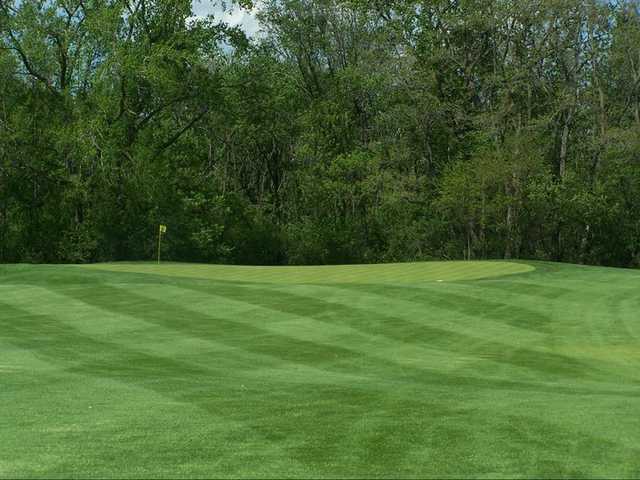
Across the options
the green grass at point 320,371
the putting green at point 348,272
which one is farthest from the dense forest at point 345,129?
the green grass at point 320,371

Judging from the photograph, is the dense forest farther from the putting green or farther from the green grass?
the green grass

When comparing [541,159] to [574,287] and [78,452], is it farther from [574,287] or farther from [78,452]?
[78,452]

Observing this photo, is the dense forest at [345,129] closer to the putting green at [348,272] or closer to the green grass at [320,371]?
the putting green at [348,272]

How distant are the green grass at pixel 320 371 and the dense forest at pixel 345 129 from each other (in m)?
16.4

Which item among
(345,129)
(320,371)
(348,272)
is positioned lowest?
(320,371)

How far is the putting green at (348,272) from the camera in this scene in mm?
24469

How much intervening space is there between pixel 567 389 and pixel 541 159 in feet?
112

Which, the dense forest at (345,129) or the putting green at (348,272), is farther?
the dense forest at (345,129)

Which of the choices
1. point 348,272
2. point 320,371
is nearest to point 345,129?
point 348,272

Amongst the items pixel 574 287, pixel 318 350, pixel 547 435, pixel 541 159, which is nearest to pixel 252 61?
pixel 541 159

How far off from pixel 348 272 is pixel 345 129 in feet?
91.6

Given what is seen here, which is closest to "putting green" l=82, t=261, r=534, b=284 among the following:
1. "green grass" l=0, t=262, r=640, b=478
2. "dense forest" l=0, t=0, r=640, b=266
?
"green grass" l=0, t=262, r=640, b=478

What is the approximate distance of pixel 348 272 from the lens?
26250mm

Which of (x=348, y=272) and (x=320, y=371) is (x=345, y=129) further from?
(x=320, y=371)
